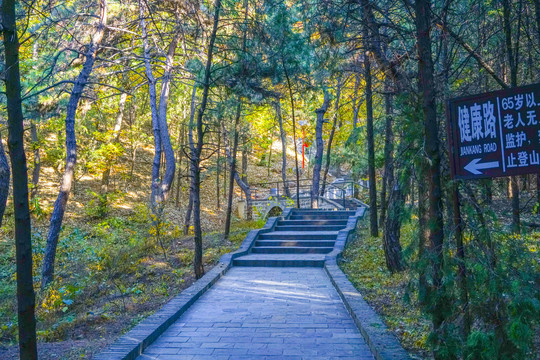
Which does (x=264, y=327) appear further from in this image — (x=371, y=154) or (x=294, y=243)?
(x=294, y=243)

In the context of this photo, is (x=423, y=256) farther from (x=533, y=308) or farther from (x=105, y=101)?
(x=105, y=101)

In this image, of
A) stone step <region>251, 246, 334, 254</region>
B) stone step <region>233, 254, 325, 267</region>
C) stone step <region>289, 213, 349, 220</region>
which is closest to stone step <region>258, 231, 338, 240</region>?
stone step <region>251, 246, 334, 254</region>

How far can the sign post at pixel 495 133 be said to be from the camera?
3377 mm

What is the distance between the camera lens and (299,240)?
15.9 meters

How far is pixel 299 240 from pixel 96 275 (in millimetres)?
6401

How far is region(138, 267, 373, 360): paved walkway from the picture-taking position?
548cm

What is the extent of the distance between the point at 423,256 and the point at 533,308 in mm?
930

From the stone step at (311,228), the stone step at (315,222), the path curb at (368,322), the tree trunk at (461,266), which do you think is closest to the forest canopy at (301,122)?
the tree trunk at (461,266)

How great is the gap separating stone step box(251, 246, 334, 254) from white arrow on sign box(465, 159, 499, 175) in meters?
11.3

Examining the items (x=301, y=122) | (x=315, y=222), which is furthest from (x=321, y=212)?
(x=301, y=122)

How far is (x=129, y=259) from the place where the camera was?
13430 mm

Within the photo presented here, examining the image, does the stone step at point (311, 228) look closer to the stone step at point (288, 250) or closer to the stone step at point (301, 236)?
the stone step at point (301, 236)

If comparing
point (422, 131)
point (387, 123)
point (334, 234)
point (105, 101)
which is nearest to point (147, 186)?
point (105, 101)

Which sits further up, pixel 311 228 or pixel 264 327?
pixel 311 228
